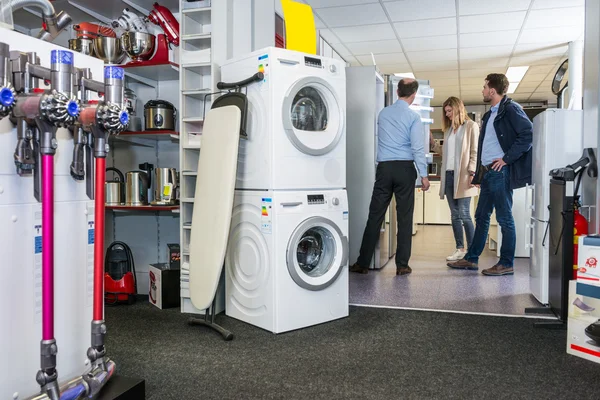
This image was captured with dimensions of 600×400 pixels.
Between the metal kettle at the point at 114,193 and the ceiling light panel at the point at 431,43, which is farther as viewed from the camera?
the ceiling light panel at the point at 431,43

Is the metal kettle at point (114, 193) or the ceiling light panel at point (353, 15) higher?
the ceiling light panel at point (353, 15)

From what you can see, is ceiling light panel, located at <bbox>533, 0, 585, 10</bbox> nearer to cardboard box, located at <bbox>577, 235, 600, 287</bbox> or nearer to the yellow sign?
the yellow sign

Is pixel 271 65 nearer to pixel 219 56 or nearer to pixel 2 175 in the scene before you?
pixel 219 56

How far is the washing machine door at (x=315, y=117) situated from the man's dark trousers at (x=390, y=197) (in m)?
1.24

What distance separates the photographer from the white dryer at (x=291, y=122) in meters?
2.71

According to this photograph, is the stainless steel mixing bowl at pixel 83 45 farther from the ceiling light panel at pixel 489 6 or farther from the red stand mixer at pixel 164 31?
the ceiling light panel at pixel 489 6

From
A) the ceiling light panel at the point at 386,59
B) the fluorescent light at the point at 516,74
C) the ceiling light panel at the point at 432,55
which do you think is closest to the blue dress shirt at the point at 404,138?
the ceiling light panel at the point at 432,55

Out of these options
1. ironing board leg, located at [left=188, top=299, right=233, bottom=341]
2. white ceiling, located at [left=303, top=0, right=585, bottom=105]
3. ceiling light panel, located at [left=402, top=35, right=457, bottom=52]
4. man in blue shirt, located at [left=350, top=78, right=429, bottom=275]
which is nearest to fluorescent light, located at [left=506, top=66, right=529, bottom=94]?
white ceiling, located at [left=303, top=0, right=585, bottom=105]

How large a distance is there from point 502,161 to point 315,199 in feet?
→ 6.01

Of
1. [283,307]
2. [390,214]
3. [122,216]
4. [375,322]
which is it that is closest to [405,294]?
[375,322]

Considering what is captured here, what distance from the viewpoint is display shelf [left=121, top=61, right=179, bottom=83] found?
128 inches

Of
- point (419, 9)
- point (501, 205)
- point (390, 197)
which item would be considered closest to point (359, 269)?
point (390, 197)

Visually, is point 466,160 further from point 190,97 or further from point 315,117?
point 190,97

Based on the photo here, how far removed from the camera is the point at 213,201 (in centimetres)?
271
